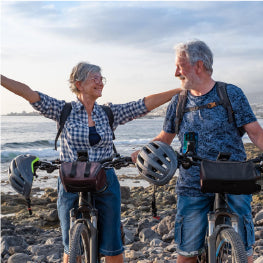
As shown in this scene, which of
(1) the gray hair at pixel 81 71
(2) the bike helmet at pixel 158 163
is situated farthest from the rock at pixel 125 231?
(1) the gray hair at pixel 81 71

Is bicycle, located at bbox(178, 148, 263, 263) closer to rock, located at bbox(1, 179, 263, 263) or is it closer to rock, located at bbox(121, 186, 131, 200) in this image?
rock, located at bbox(1, 179, 263, 263)

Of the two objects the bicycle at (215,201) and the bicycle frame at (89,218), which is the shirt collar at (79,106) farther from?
the bicycle at (215,201)

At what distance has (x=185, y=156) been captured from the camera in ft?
10.3

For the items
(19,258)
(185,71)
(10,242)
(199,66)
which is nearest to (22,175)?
(185,71)

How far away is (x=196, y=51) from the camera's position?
3500mm

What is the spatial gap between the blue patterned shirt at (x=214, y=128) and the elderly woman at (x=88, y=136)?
849 mm

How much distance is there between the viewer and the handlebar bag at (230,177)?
289 centimetres

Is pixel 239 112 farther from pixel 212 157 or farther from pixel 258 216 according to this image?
pixel 258 216

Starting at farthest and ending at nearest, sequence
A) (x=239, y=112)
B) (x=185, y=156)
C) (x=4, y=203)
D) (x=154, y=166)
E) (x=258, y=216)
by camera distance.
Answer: (x=4, y=203), (x=258, y=216), (x=239, y=112), (x=185, y=156), (x=154, y=166)

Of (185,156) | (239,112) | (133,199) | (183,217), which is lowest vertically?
(133,199)

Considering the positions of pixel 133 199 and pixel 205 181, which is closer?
pixel 205 181

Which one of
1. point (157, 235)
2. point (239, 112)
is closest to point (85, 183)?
point (239, 112)

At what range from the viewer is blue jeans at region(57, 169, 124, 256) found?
4.02 metres

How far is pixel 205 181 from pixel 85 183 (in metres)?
0.92
